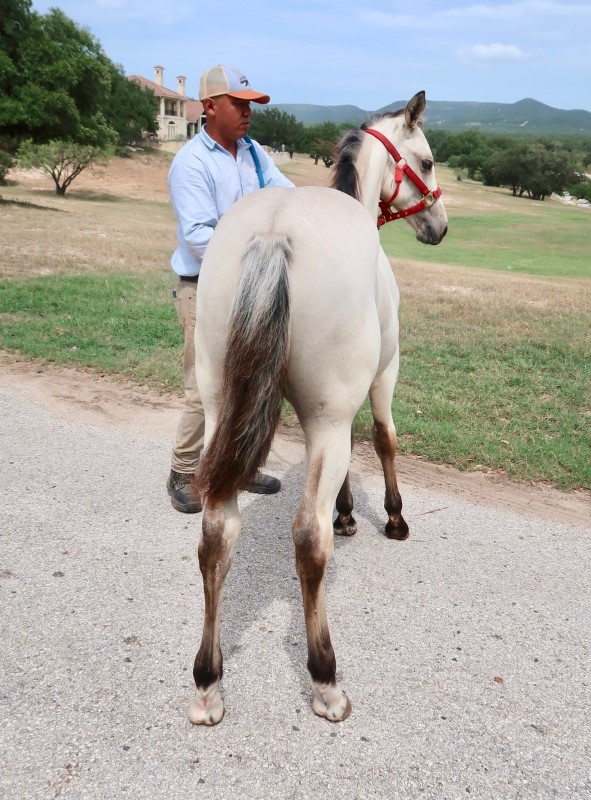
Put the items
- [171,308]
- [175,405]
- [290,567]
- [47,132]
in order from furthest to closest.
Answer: [47,132]
[171,308]
[175,405]
[290,567]

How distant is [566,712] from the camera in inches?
107

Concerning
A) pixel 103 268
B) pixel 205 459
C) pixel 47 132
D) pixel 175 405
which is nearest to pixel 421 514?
pixel 205 459

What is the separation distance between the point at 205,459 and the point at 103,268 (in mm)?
11095

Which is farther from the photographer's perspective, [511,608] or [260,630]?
[511,608]

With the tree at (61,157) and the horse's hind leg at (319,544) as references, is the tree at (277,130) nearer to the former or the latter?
the tree at (61,157)

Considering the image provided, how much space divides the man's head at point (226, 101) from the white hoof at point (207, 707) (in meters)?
2.82

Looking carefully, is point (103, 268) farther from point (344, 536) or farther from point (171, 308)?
point (344, 536)

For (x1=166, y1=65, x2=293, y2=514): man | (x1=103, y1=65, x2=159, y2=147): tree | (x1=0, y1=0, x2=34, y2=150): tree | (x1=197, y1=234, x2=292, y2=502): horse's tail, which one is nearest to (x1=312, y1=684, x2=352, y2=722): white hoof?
(x1=197, y1=234, x2=292, y2=502): horse's tail

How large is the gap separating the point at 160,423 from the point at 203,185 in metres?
2.67

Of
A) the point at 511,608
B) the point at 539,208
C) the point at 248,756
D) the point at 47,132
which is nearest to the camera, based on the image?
the point at 248,756

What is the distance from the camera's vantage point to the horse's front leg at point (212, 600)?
2.60m

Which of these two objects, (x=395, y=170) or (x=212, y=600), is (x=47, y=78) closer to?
(x=395, y=170)

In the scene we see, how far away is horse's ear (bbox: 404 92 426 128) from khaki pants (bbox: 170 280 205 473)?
1595 mm

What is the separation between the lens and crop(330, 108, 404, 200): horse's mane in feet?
12.0
